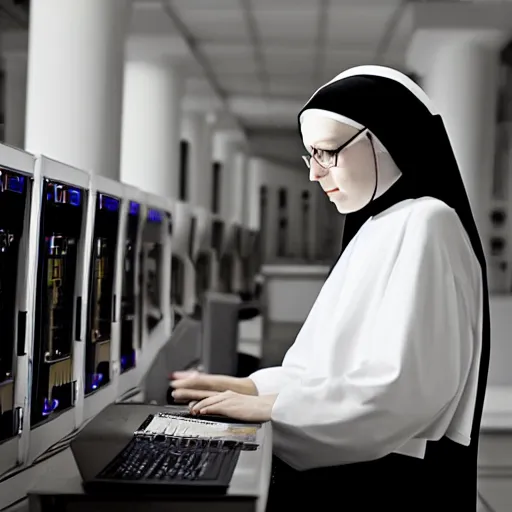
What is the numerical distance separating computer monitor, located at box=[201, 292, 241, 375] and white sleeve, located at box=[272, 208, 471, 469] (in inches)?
54.6

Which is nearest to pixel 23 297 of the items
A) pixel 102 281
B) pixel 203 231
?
pixel 102 281

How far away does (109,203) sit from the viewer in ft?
6.40

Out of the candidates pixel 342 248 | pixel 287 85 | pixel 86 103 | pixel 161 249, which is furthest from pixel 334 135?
pixel 287 85

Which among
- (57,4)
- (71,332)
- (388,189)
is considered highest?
(57,4)

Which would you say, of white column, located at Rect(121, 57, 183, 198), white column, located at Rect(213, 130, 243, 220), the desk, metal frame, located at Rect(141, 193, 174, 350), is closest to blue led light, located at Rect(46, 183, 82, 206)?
the desk

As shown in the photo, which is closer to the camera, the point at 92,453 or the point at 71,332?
the point at 92,453

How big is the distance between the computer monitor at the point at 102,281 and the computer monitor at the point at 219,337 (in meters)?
0.78

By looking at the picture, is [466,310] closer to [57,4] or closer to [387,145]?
[387,145]

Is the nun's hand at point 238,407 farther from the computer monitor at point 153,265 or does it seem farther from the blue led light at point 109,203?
the computer monitor at point 153,265

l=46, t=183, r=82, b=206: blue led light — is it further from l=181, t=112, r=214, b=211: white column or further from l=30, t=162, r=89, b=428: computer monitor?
l=181, t=112, r=214, b=211: white column

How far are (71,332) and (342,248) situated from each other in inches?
23.3

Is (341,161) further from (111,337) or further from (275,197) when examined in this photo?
(275,197)

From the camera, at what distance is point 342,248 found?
5.75 ft

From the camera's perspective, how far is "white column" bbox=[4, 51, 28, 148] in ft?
24.8
